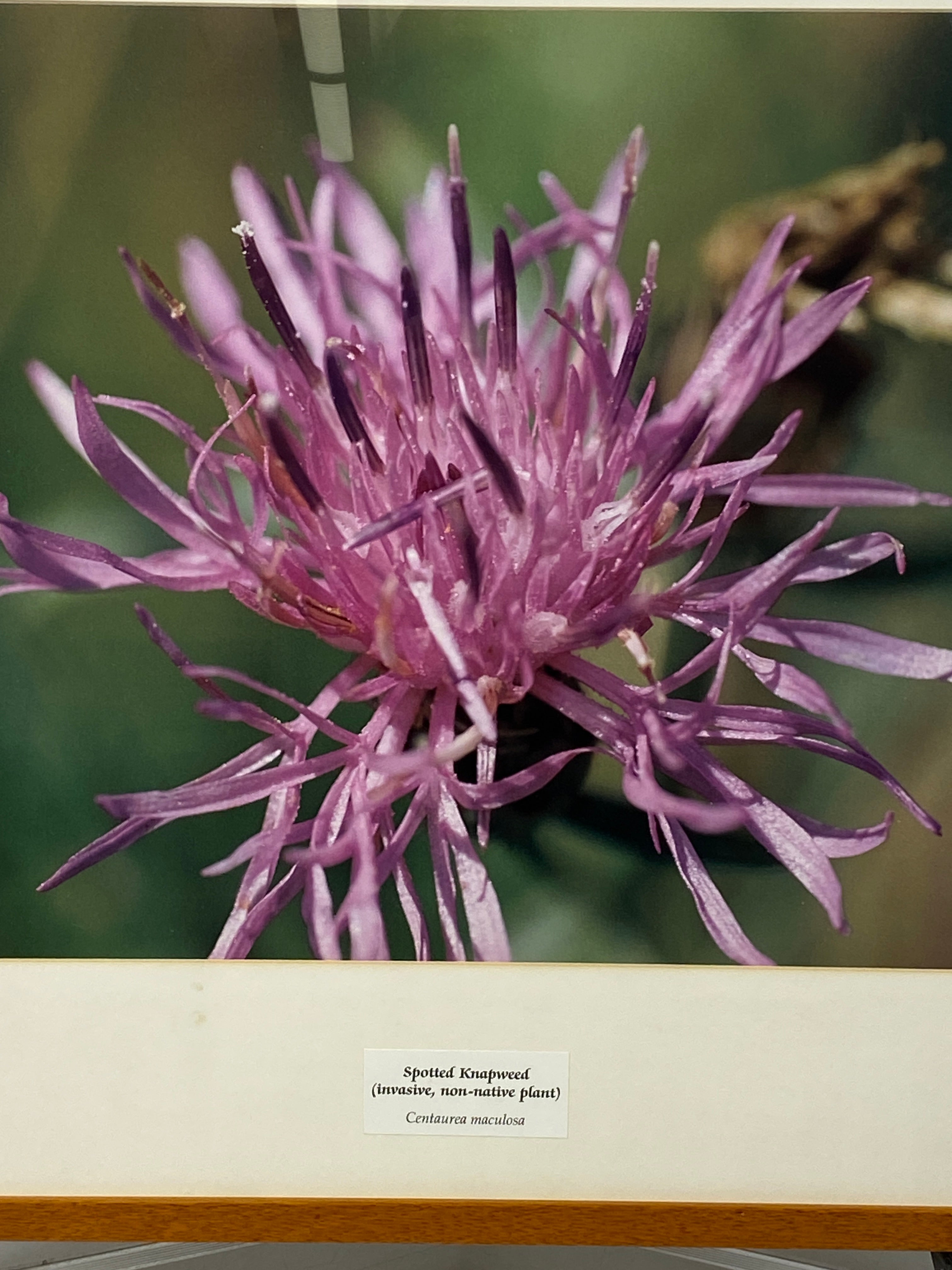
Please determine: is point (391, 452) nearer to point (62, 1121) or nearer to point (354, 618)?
point (354, 618)

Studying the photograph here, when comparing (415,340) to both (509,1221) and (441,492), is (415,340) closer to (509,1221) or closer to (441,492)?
(441,492)

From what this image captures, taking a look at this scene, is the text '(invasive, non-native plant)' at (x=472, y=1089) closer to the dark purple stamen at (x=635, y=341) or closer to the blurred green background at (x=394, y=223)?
the blurred green background at (x=394, y=223)

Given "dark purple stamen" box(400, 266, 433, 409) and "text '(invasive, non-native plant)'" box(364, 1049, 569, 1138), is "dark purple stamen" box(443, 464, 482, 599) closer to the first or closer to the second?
"dark purple stamen" box(400, 266, 433, 409)

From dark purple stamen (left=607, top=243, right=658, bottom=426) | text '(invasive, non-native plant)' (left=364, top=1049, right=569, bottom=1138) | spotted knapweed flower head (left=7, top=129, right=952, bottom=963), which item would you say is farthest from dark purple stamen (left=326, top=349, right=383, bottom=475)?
text '(invasive, non-native plant)' (left=364, top=1049, right=569, bottom=1138)

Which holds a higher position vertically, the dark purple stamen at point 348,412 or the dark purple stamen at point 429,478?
the dark purple stamen at point 348,412

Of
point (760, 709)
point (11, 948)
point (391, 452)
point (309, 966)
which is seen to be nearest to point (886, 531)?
point (760, 709)

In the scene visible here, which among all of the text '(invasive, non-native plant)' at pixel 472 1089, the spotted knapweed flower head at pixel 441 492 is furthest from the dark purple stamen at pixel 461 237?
the text '(invasive, non-native plant)' at pixel 472 1089
